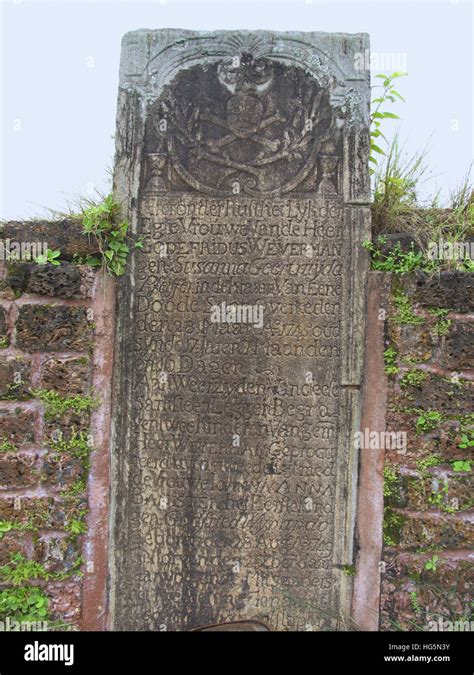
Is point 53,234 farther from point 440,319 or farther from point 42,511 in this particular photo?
point 440,319

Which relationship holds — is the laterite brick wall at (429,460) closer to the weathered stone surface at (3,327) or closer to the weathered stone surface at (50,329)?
the weathered stone surface at (50,329)

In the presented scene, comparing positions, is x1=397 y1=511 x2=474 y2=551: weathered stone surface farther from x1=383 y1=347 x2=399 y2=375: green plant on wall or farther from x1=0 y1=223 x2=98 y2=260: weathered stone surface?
x1=0 y1=223 x2=98 y2=260: weathered stone surface

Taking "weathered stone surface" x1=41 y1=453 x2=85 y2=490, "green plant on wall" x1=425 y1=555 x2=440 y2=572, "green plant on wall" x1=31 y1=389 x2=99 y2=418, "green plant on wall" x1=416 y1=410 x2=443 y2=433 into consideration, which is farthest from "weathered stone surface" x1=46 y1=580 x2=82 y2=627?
"green plant on wall" x1=416 y1=410 x2=443 y2=433

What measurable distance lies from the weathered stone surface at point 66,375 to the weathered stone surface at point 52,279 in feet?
1.18

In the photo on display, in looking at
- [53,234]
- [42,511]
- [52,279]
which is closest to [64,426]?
[42,511]

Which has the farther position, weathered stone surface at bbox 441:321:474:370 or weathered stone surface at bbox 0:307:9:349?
weathered stone surface at bbox 0:307:9:349

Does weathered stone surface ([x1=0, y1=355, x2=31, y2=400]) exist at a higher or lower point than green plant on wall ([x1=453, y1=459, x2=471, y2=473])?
higher

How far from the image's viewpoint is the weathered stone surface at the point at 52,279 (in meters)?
3.25

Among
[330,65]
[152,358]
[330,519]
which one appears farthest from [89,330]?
[330,65]

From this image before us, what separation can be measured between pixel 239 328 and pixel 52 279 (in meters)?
1.06

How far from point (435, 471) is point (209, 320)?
57.5 inches

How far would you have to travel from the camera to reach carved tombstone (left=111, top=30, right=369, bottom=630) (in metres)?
3.24

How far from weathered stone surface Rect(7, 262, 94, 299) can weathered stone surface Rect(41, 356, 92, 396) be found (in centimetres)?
36

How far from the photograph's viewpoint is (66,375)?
3266mm
